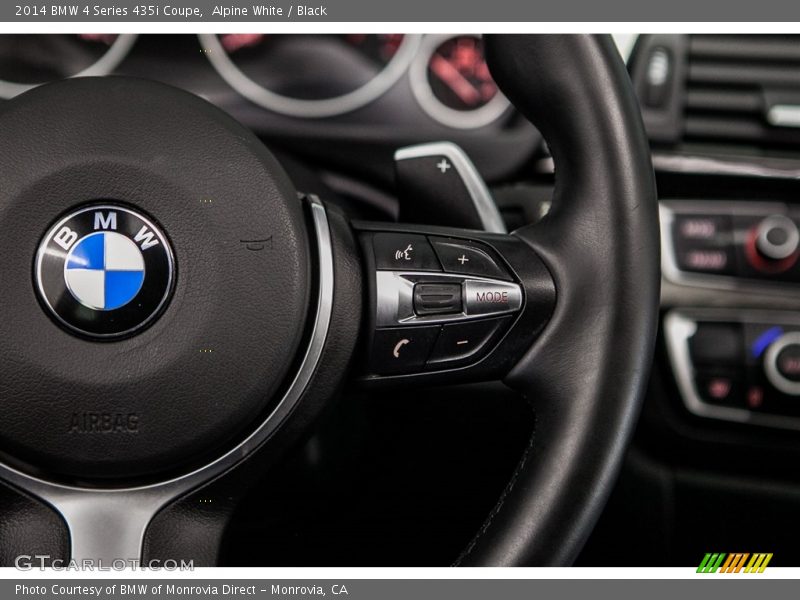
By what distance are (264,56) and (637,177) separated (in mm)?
622

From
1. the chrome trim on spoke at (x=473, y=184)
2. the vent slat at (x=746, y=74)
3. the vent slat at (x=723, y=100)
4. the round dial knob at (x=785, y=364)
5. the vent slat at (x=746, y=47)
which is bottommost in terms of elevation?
the round dial knob at (x=785, y=364)

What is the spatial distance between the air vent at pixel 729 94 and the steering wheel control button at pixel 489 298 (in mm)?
450

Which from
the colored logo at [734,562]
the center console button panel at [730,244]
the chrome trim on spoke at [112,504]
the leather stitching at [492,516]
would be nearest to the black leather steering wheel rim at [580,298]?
the leather stitching at [492,516]

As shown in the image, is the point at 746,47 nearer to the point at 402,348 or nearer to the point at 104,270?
the point at 402,348

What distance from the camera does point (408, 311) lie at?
696 mm

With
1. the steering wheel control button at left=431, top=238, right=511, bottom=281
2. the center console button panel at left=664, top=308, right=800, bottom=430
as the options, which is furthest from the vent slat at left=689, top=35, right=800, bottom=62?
the steering wheel control button at left=431, top=238, right=511, bottom=281

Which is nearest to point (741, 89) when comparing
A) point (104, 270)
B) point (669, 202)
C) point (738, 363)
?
point (669, 202)

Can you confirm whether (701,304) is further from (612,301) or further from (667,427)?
(612,301)

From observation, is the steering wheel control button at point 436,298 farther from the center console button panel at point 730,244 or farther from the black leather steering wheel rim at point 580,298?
the center console button panel at point 730,244

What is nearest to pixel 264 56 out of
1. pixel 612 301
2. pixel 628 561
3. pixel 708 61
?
pixel 708 61

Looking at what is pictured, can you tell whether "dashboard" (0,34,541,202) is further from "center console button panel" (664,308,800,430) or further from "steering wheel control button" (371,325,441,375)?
"steering wheel control button" (371,325,441,375)

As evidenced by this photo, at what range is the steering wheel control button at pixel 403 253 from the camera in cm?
70

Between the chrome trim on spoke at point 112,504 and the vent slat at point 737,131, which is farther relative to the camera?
the vent slat at point 737,131

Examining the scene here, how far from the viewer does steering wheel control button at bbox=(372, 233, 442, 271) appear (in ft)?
2.31
